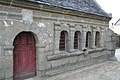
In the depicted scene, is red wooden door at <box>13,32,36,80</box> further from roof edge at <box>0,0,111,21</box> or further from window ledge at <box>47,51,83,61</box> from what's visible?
roof edge at <box>0,0,111,21</box>

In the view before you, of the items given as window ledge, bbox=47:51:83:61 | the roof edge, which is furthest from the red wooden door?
the roof edge

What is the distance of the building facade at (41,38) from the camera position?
236 inches

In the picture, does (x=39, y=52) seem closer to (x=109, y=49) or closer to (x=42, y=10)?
(x=42, y=10)

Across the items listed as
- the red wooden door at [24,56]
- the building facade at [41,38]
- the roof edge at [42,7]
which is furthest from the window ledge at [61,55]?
the roof edge at [42,7]

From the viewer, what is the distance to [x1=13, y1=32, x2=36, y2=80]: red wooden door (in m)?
6.60

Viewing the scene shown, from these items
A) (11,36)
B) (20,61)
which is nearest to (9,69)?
(20,61)

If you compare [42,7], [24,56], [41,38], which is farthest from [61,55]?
[42,7]

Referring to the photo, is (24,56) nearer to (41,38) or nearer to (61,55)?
(41,38)

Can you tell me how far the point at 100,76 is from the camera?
302 inches

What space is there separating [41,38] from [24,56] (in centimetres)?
110

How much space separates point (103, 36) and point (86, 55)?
9.45ft

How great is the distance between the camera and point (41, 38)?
7215 mm

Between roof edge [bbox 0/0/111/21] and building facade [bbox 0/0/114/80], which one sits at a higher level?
roof edge [bbox 0/0/111/21]

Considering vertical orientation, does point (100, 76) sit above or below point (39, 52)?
below
